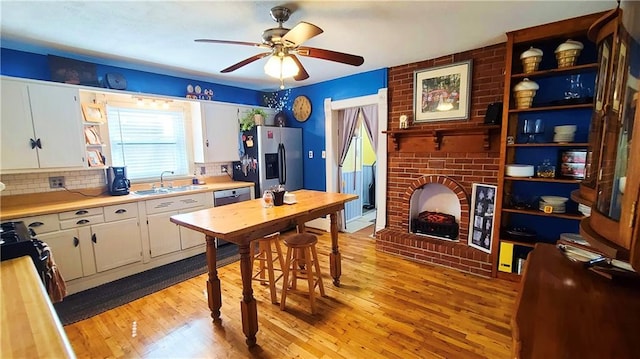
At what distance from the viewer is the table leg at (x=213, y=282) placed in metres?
2.19

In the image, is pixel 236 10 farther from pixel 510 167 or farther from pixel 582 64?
pixel 582 64

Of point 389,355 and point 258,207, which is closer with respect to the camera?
point 389,355

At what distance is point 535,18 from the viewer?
89.4 inches

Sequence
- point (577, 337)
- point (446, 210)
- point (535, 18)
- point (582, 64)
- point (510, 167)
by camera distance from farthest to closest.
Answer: point (446, 210) < point (510, 167) < point (582, 64) < point (535, 18) < point (577, 337)

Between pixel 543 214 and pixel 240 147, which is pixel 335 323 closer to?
pixel 543 214

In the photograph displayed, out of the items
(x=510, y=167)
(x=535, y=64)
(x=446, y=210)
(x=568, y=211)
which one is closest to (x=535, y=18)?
(x=535, y=64)

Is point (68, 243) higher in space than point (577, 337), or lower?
lower

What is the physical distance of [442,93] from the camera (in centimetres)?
325

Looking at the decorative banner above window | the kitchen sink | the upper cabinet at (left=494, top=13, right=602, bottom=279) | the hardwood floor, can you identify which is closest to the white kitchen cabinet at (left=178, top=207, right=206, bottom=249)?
the kitchen sink

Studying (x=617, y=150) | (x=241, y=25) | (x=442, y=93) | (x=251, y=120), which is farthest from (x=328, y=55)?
(x=251, y=120)

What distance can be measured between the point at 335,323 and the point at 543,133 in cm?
267

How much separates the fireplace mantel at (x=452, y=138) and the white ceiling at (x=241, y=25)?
882mm

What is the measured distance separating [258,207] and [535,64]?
2.91 metres

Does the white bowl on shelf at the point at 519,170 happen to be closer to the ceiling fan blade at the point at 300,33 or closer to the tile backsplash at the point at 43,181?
the ceiling fan blade at the point at 300,33
